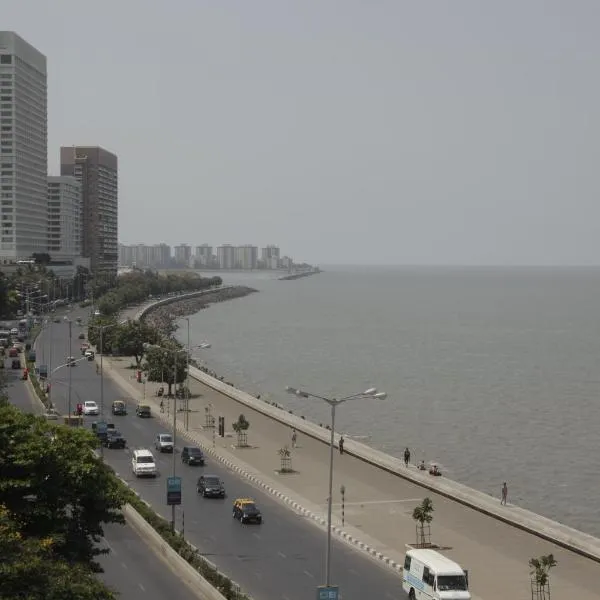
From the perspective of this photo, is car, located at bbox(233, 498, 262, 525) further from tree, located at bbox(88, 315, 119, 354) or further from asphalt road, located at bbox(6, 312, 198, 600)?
tree, located at bbox(88, 315, 119, 354)

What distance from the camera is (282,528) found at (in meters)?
35.5

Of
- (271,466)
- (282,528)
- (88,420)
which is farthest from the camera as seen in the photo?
(88,420)

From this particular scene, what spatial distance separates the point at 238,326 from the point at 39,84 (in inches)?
2557

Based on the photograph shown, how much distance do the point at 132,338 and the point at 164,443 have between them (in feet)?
144

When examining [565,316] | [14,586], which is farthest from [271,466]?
[565,316]

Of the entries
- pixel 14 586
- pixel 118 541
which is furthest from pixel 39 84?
pixel 14 586

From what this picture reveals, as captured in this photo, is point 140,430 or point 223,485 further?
point 140,430

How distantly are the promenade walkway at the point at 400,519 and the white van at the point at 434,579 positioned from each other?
8.49 ft

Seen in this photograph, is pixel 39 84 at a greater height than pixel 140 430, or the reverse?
pixel 39 84

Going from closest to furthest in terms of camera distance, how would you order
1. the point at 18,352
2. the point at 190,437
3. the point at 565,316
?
the point at 190,437
the point at 18,352
the point at 565,316

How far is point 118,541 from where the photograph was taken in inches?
1262

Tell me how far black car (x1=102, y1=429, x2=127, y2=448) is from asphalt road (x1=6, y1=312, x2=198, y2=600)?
16.6 m

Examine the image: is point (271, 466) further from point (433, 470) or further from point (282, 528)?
point (282, 528)

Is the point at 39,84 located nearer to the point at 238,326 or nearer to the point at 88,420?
the point at 238,326
